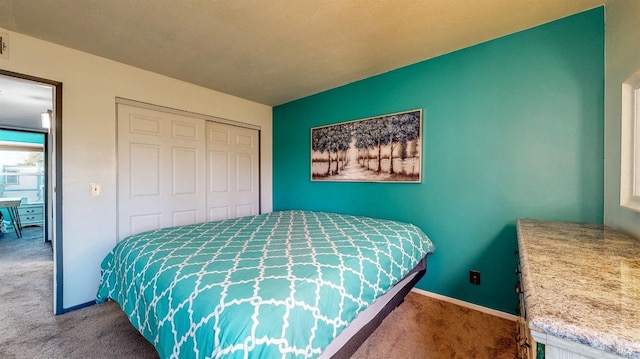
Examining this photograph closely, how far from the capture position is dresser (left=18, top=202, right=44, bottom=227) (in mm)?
5453

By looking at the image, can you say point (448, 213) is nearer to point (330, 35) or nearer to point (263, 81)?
point (330, 35)

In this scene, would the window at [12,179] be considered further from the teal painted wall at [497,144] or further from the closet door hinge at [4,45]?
the teal painted wall at [497,144]

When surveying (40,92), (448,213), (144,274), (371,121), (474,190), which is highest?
(40,92)

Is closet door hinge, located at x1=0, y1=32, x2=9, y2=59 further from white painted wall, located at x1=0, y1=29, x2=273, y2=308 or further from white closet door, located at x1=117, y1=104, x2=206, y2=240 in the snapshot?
white closet door, located at x1=117, y1=104, x2=206, y2=240

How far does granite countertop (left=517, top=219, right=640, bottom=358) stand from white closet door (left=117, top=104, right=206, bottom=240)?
3.11 m

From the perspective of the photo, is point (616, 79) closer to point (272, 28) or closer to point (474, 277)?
point (474, 277)

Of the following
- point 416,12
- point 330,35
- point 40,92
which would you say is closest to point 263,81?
point 330,35

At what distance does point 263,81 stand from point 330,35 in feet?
3.83

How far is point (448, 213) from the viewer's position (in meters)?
2.27

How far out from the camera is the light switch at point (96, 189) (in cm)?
225

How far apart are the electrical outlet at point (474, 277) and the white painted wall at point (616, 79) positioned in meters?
0.91

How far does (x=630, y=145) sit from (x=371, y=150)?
71.1 inches

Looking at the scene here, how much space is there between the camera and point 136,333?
1811mm

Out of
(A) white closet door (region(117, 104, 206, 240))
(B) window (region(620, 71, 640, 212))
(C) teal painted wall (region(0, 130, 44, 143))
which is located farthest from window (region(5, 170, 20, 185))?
(B) window (region(620, 71, 640, 212))
